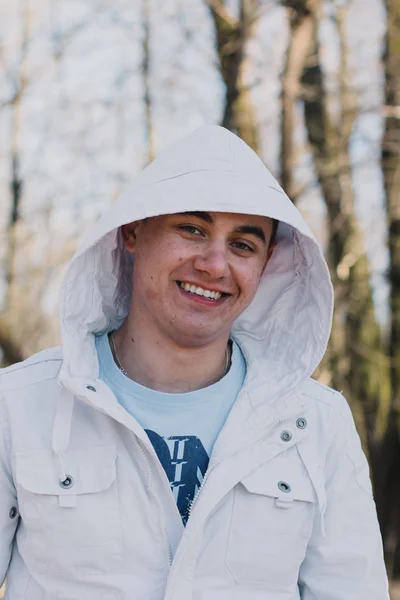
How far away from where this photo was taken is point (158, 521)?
88.4 inches

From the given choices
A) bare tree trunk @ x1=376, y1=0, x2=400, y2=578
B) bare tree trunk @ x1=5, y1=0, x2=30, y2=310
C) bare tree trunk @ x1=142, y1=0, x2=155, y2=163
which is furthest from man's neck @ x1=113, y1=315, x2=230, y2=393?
bare tree trunk @ x1=5, y1=0, x2=30, y2=310

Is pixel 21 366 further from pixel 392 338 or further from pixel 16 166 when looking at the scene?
pixel 16 166

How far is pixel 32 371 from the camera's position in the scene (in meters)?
2.46

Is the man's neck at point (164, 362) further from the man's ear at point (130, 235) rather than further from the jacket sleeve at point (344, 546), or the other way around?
the jacket sleeve at point (344, 546)

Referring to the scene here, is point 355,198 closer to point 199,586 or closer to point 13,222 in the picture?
point 13,222

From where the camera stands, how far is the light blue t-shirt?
7.74ft

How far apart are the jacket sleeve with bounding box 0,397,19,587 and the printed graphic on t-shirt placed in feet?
1.35

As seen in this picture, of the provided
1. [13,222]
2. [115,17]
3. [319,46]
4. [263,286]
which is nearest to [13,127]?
[13,222]

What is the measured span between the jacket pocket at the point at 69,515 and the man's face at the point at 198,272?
1.60ft

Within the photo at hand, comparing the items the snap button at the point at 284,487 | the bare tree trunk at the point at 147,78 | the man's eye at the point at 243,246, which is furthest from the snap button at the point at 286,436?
the bare tree trunk at the point at 147,78

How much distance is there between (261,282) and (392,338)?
6.06m

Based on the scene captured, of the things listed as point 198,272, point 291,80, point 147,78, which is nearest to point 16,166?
point 147,78

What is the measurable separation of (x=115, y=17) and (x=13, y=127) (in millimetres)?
2252

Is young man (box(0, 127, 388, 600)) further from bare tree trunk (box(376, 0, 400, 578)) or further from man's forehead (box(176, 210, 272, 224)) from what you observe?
bare tree trunk (box(376, 0, 400, 578))
